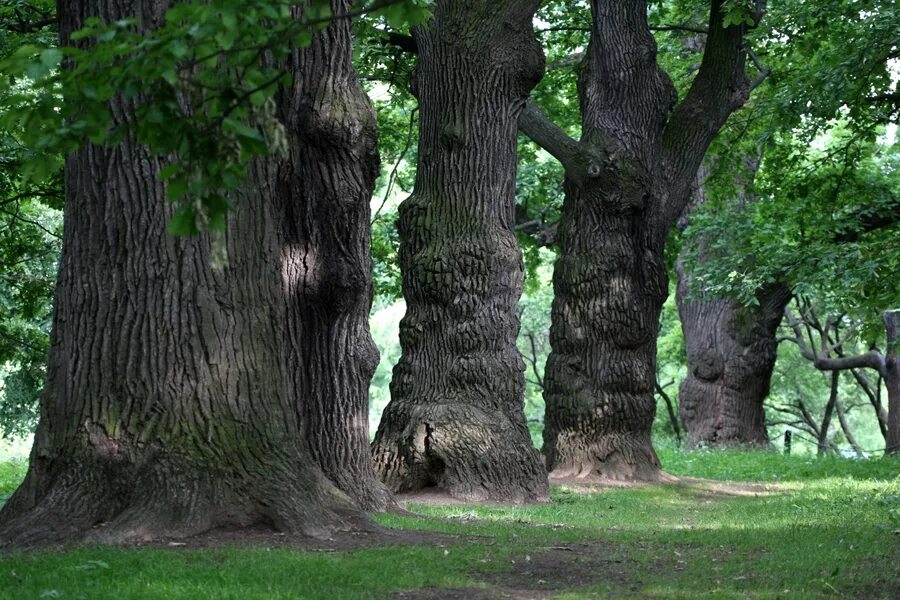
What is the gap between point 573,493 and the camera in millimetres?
13469

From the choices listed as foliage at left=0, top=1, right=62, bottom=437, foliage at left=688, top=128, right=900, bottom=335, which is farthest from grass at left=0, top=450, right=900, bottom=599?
foliage at left=0, top=1, right=62, bottom=437

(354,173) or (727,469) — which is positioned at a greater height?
(354,173)

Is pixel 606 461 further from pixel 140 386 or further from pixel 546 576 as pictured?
pixel 140 386

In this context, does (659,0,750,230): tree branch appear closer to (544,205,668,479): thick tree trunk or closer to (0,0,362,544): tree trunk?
(544,205,668,479): thick tree trunk

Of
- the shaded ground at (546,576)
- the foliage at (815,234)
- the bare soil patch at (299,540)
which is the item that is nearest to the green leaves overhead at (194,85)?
the shaded ground at (546,576)

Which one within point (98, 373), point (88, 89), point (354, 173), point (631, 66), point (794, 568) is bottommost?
point (794, 568)

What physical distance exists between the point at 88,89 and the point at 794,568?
522 cm

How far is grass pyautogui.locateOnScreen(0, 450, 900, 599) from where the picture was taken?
19.5 feet

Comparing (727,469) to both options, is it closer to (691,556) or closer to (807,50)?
(807,50)

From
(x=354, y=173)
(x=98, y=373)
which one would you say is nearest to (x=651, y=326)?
(x=354, y=173)

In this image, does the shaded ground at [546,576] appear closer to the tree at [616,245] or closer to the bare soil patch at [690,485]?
the bare soil patch at [690,485]

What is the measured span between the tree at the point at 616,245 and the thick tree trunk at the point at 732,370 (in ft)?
23.5

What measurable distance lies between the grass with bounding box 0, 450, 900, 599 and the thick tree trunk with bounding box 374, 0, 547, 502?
0.95m

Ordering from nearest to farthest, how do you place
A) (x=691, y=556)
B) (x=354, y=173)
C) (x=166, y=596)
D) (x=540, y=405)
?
(x=166, y=596), (x=691, y=556), (x=354, y=173), (x=540, y=405)
